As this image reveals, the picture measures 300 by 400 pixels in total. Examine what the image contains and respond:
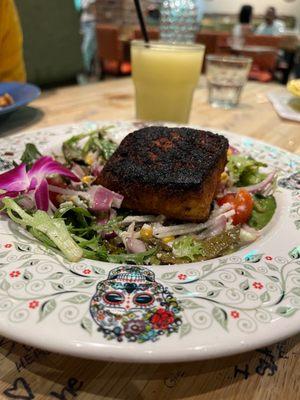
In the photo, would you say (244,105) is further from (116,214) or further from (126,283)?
(126,283)

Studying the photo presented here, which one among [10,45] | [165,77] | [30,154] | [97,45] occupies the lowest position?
[97,45]

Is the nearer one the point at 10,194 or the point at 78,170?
the point at 10,194

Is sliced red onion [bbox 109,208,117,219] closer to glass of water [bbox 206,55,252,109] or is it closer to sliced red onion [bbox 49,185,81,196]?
sliced red onion [bbox 49,185,81,196]

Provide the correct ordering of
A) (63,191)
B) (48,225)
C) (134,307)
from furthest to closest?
1. (63,191)
2. (48,225)
3. (134,307)

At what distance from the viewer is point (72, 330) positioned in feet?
2.15

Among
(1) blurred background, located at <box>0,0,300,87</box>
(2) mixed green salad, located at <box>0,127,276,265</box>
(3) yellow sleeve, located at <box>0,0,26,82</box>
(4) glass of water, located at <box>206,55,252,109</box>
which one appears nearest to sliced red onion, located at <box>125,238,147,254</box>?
(2) mixed green salad, located at <box>0,127,276,265</box>

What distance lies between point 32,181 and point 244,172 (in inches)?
34.5

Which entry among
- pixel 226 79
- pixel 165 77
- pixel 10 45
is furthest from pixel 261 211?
pixel 10 45

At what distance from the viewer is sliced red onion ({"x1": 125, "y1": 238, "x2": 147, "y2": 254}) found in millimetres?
1088

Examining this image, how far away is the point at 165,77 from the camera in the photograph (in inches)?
92.7

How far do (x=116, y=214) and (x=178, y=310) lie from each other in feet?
1.92

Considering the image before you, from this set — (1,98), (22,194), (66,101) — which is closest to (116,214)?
(22,194)

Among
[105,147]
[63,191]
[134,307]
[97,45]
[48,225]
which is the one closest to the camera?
[134,307]

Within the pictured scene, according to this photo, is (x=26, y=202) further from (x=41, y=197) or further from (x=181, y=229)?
(x=181, y=229)
